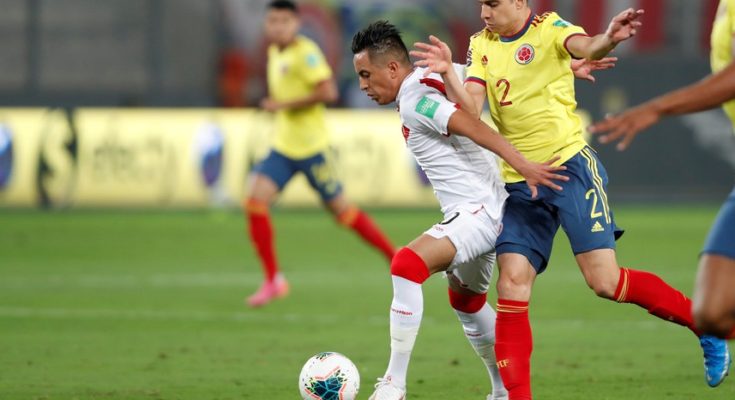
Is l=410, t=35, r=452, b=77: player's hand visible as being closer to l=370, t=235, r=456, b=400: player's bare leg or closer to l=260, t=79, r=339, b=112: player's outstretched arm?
l=370, t=235, r=456, b=400: player's bare leg

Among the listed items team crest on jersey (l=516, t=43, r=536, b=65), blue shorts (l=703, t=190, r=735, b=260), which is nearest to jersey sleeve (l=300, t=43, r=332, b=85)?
Result: team crest on jersey (l=516, t=43, r=536, b=65)

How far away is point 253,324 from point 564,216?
12.9 ft

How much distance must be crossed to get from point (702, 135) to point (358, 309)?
483 inches

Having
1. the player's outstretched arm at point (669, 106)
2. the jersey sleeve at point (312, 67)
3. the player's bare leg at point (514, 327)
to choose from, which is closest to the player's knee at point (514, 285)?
the player's bare leg at point (514, 327)

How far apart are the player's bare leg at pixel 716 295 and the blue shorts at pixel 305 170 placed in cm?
647

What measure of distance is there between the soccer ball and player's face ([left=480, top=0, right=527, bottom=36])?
1820 mm

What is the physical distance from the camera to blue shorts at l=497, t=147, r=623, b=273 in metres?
6.38

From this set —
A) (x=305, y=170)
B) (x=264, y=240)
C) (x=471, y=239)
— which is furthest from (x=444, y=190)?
(x=305, y=170)

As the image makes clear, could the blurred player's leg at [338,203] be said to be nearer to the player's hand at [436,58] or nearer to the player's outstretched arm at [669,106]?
the player's hand at [436,58]

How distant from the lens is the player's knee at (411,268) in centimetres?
617

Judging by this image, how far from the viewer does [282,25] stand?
1152cm

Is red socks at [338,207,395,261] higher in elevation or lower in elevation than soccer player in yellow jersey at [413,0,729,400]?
lower

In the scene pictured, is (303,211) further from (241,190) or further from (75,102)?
(75,102)

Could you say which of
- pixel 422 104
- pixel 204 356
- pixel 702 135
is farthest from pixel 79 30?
pixel 422 104
